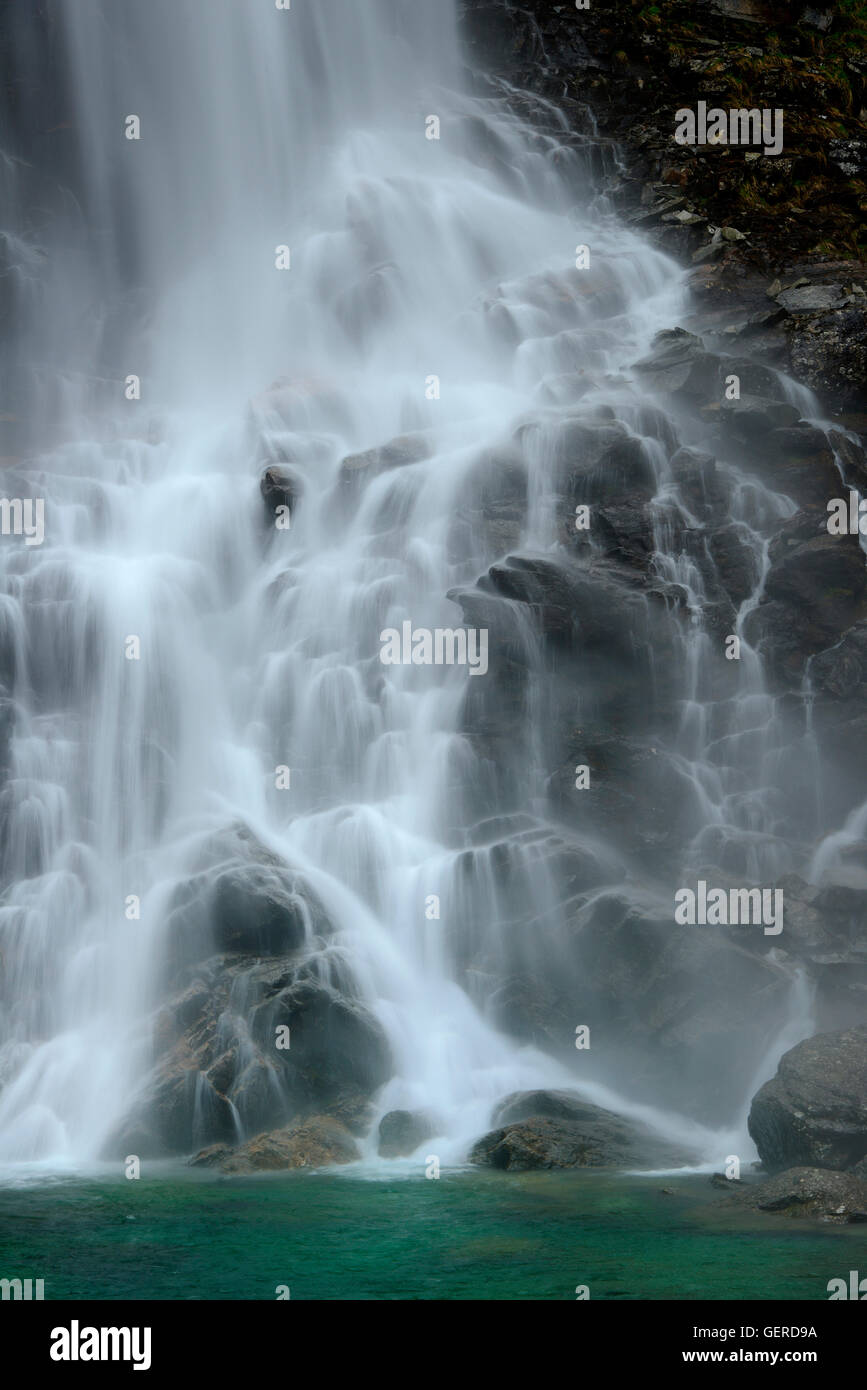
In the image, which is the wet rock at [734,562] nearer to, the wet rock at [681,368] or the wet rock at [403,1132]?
the wet rock at [681,368]

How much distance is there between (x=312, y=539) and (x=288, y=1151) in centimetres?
1176

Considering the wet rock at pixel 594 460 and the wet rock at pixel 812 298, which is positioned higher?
the wet rock at pixel 812 298

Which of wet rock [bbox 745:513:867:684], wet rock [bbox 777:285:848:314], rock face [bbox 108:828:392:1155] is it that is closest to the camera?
rock face [bbox 108:828:392:1155]

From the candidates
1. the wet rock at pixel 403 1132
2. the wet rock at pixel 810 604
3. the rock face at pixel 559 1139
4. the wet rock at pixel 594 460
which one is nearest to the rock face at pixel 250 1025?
the wet rock at pixel 403 1132

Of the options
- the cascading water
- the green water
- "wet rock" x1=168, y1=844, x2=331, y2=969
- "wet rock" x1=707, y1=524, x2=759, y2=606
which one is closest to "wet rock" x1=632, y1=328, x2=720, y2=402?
the cascading water

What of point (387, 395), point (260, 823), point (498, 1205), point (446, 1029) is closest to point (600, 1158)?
point (498, 1205)

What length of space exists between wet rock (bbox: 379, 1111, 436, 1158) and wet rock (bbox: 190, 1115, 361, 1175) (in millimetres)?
326

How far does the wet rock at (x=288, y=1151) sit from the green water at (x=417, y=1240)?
564 mm

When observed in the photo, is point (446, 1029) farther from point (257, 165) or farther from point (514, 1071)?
point (257, 165)

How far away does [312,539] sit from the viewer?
870 inches

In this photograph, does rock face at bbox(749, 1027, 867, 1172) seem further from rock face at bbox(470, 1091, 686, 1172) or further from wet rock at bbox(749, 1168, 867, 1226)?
rock face at bbox(470, 1091, 686, 1172)

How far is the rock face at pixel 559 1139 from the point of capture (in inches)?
489

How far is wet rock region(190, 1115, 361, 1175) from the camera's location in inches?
506

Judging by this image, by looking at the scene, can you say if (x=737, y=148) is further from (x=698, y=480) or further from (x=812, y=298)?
(x=698, y=480)
